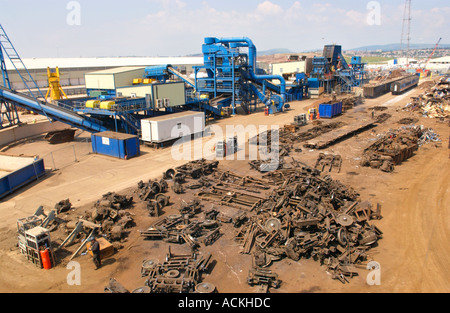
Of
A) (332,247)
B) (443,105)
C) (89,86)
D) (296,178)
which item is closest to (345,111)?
(443,105)

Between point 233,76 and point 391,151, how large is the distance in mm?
24961

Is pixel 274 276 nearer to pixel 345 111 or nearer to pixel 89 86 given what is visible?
pixel 89 86

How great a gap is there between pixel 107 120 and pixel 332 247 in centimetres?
2830

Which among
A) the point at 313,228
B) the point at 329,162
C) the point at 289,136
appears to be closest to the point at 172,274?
the point at 313,228

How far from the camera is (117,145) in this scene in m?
27.0

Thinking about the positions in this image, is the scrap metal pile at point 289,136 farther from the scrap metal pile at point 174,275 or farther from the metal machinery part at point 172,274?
the metal machinery part at point 172,274

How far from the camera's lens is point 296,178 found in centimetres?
1997

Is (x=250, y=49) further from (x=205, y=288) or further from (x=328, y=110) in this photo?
(x=205, y=288)

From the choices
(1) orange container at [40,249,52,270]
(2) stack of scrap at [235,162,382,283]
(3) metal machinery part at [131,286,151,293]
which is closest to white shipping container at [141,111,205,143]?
(2) stack of scrap at [235,162,382,283]

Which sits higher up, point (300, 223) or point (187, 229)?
point (300, 223)

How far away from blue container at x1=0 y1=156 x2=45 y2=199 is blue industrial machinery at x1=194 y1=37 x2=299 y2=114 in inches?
1097

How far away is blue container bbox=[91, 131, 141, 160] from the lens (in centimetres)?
2684

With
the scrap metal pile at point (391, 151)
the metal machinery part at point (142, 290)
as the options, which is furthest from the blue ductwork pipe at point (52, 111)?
the scrap metal pile at point (391, 151)

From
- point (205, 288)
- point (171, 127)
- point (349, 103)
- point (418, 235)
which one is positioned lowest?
point (418, 235)
